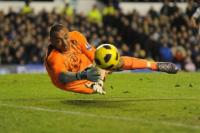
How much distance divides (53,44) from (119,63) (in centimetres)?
128

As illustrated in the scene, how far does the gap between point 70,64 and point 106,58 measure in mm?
A: 889

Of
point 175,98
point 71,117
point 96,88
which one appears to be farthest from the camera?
point 175,98

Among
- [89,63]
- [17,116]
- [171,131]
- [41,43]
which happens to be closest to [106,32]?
[41,43]

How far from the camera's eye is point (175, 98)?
13352 millimetres

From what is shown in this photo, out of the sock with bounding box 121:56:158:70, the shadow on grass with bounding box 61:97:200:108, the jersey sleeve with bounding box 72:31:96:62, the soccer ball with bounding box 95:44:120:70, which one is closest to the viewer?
the soccer ball with bounding box 95:44:120:70

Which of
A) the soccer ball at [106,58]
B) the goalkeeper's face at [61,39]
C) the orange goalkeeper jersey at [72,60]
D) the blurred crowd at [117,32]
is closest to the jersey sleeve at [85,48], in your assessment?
the orange goalkeeper jersey at [72,60]

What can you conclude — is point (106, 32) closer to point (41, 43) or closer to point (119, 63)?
point (41, 43)

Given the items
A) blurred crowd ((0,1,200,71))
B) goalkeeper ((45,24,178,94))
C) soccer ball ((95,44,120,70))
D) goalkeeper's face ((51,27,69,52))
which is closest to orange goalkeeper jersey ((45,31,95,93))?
goalkeeper ((45,24,178,94))

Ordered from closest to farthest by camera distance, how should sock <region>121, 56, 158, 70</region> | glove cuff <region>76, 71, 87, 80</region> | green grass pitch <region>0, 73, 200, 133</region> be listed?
green grass pitch <region>0, 73, 200, 133</region>, glove cuff <region>76, 71, 87, 80</region>, sock <region>121, 56, 158, 70</region>

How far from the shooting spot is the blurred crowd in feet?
85.0

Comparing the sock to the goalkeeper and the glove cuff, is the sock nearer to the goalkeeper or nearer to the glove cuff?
the goalkeeper

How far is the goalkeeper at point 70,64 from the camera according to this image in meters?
12.5

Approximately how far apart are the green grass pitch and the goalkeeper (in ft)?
1.11

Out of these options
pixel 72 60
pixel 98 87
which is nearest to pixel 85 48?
pixel 72 60
